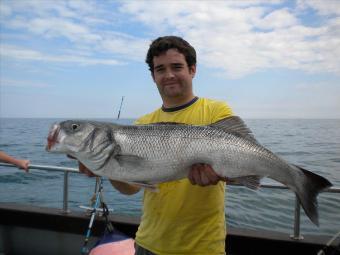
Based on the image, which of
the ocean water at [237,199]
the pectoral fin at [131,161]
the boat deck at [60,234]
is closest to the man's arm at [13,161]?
the boat deck at [60,234]

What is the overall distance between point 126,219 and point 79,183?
11.7 metres

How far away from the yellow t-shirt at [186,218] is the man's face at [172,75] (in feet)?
1.15

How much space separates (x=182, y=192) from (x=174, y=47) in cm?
142

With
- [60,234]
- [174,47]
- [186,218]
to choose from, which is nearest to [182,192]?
[186,218]

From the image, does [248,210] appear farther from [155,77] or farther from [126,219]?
[155,77]

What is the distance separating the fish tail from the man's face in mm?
1320

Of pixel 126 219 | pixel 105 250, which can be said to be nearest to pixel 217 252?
pixel 105 250

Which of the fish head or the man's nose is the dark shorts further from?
the man's nose

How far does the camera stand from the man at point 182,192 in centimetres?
310

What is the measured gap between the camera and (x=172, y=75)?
136 inches

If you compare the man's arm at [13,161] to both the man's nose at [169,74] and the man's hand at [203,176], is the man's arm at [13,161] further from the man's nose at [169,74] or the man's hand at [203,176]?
the man's hand at [203,176]

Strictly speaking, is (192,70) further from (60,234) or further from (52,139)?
(60,234)

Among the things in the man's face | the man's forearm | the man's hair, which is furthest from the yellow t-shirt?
the man's hair

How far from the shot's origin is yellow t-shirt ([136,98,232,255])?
3082mm
